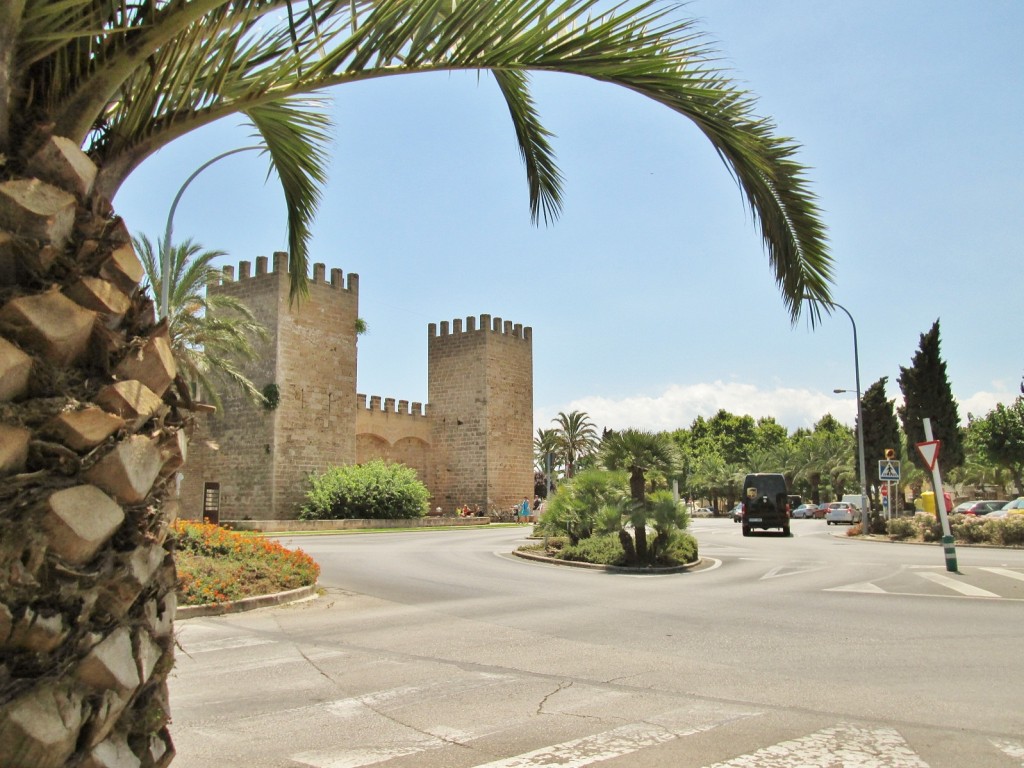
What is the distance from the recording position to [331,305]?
38.0 m

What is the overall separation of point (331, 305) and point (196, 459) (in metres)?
8.91

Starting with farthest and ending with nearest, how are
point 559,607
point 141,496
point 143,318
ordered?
point 559,607 < point 143,318 < point 141,496

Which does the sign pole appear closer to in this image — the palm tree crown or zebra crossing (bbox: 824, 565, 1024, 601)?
zebra crossing (bbox: 824, 565, 1024, 601)

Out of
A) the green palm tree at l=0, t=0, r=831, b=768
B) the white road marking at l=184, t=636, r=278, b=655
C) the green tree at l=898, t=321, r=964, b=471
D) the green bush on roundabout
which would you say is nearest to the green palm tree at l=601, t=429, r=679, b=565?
the green bush on roundabout

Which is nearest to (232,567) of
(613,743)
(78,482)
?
(613,743)

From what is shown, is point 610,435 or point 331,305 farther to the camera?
point 331,305

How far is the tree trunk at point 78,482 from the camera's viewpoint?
220 cm

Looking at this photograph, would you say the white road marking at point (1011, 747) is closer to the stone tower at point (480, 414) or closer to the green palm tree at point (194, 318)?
the green palm tree at point (194, 318)

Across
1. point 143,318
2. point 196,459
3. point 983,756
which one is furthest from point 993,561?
point 196,459

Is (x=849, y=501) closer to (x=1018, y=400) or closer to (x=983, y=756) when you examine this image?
(x=1018, y=400)

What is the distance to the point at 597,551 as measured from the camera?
17.9 meters

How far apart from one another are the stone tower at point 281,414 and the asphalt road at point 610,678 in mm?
22924

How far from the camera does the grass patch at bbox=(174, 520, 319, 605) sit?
1080cm

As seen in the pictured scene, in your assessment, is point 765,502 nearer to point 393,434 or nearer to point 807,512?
point 393,434
